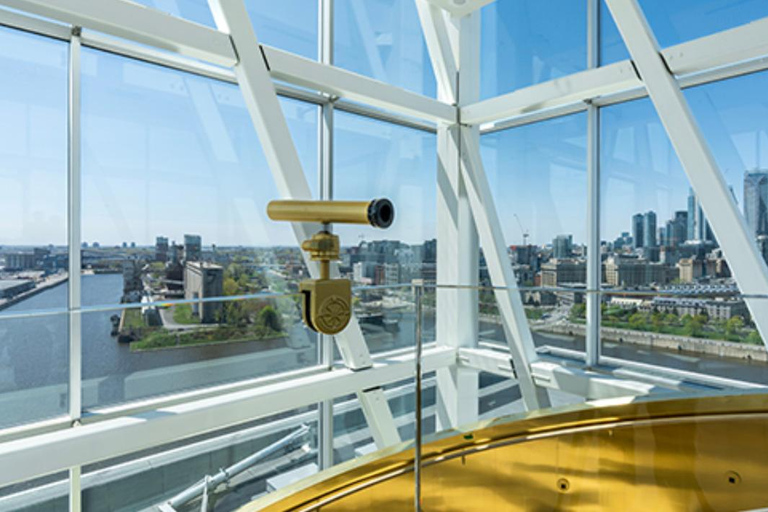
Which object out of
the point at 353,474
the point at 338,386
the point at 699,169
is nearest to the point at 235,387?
the point at 338,386

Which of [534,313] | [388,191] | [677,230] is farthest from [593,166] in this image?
[534,313]

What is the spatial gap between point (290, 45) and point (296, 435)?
2.67m

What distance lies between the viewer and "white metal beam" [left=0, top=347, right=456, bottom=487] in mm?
2146

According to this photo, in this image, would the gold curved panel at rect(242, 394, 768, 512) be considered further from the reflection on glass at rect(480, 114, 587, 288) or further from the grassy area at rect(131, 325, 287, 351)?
the reflection on glass at rect(480, 114, 587, 288)

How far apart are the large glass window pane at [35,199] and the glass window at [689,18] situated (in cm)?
361

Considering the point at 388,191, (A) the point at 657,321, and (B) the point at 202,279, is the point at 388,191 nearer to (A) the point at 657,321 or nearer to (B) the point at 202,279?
(B) the point at 202,279

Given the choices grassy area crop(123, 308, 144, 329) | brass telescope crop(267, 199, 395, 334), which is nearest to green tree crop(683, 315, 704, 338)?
brass telescope crop(267, 199, 395, 334)

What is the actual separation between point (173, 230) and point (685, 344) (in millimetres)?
2715

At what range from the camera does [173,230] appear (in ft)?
9.41

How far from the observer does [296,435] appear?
203cm

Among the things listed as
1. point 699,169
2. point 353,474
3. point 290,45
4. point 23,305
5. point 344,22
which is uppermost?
point 344,22

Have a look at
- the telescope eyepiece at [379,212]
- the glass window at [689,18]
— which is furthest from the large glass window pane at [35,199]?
the glass window at [689,18]

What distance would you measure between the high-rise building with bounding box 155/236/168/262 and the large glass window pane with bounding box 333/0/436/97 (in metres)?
1.87

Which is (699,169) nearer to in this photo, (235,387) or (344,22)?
(344,22)
